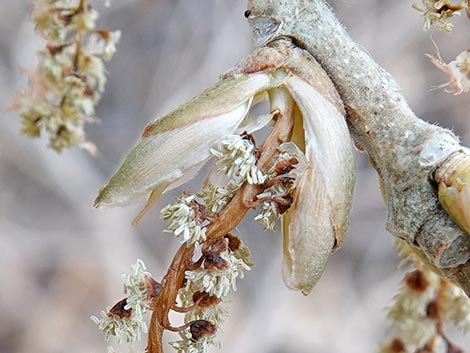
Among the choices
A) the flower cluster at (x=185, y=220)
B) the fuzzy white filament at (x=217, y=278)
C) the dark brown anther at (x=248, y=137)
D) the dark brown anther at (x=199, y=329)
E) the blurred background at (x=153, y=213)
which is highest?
the dark brown anther at (x=248, y=137)

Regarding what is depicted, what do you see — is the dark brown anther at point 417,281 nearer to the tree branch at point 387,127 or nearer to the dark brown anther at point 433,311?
the dark brown anther at point 433,311

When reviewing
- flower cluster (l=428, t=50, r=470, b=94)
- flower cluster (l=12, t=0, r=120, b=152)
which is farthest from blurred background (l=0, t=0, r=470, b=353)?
flower cluster (l=428, t=50, r=470, b=94)

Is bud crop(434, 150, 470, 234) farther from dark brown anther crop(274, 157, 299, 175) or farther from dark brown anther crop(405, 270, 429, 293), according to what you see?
dark brown anther crop(405, 270, 429, 293)

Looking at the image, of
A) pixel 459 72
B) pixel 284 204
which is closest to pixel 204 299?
pixel 284 204

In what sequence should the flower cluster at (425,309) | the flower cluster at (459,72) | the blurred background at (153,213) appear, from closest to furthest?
1. the flower cluster at (459,72)
2. the flower cluster at (425,309)
3. the blurred background at (153,213)

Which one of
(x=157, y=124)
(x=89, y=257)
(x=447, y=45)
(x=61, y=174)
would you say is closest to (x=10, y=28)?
(x=61, y=174)

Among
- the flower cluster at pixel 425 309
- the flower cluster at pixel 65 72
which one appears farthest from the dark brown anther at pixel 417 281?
the flower cluster at pixel 65 72
